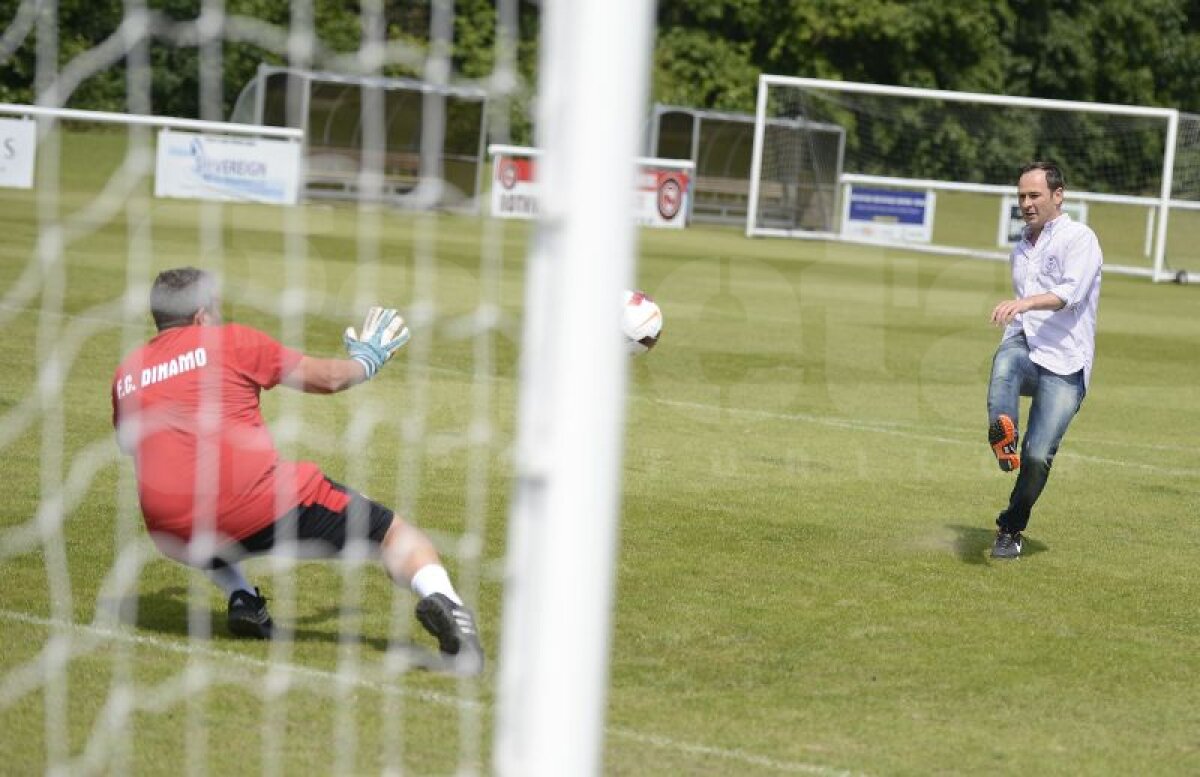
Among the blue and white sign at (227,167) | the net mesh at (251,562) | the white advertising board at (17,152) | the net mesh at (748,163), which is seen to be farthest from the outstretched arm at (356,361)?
the net mesh at (748,163)

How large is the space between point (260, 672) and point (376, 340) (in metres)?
1.25

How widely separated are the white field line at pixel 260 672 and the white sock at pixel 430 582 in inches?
15.0

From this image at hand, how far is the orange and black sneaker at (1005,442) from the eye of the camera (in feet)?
28.1

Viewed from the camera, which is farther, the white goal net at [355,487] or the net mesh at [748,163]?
the net mesh at [748,163]

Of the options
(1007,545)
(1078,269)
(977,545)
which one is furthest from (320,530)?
(1078,269)

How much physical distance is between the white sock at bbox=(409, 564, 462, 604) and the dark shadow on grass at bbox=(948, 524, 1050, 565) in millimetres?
3379

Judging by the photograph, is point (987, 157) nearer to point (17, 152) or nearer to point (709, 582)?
point (17, 152)

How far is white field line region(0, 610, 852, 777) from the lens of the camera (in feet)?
17.8

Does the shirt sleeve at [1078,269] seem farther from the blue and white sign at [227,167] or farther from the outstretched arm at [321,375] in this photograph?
the blue and white sign at [227,167]

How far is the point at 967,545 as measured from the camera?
909 cm

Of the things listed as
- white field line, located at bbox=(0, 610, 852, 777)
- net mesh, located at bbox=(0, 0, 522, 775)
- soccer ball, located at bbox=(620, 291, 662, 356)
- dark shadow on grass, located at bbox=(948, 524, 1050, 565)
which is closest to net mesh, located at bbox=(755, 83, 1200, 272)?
net mesh, located at bbox=(0, 0, 522, 775)

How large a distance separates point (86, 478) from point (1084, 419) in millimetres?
8162

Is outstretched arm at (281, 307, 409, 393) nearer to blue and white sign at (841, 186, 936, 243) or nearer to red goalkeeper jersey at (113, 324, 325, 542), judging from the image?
red goalkeeper jersey at (113, 324, 325, 542)

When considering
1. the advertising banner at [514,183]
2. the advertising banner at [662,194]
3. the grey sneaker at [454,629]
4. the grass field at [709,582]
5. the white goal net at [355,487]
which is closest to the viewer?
the white goal net at [355,487]
